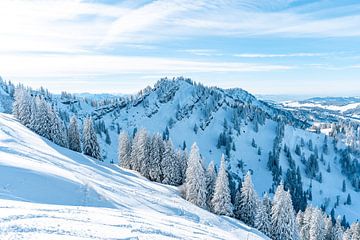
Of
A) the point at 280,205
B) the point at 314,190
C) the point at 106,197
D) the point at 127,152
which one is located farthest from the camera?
the point at 314,190

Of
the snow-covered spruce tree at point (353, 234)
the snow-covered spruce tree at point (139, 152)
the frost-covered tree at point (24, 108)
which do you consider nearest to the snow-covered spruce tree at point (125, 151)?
the snow-covered spruce tree at point (139, 152)

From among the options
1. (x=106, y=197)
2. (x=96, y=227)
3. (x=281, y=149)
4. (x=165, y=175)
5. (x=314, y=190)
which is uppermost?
(x=96, y=227)

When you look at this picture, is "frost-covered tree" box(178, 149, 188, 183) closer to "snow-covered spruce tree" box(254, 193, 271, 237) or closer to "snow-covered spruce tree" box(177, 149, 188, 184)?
"snow-covered spruce tree" box(177, 149, 188, 184)

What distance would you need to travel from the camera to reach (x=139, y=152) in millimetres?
66062

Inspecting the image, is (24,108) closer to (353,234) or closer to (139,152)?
(139,152)

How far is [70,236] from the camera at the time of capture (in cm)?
1491

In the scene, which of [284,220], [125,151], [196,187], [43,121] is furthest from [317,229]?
[43,121]

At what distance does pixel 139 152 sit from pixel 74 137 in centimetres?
1583

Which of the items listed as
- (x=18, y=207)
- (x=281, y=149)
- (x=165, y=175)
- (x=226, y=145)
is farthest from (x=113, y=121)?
(x=18, y=207)

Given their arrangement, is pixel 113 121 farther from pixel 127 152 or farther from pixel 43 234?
pixel 43 234

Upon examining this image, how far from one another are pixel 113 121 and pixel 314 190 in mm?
120186

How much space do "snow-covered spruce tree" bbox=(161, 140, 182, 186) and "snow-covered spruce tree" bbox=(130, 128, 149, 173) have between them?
15.8 feet

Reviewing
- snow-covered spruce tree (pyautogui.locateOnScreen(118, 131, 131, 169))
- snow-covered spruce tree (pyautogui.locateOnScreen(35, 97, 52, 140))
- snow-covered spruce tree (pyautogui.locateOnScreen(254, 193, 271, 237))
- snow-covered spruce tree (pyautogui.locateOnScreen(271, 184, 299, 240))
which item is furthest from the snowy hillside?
snow-covered spruce tree (pyautogui.locateOnScreen(271, 184, 299, 240))

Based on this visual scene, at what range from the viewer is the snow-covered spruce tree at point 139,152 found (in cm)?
6481
